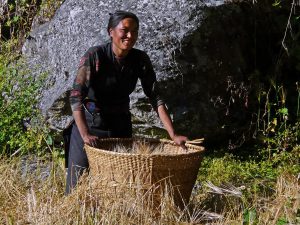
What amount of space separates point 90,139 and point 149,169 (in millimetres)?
447

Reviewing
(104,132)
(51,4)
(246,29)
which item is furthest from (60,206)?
(51,4)

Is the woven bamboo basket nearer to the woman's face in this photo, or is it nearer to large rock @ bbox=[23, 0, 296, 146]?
the woman's face

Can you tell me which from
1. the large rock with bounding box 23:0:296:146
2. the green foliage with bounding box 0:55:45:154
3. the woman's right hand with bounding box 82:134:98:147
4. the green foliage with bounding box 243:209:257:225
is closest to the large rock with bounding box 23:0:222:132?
the large rock with bounding box 23:0:296:146

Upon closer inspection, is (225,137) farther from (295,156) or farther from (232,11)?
(232,11)

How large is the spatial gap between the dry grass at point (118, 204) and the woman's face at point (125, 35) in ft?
2.90

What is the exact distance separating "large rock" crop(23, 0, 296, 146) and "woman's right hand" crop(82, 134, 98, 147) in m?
1.50

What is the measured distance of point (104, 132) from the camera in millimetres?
4723

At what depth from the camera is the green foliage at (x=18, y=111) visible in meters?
6.04

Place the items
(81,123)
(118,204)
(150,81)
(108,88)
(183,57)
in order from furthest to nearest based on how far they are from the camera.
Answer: (183,57) → (150,81) → (108,88) → (81,123) → (118,204)

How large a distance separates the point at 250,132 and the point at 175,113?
93 centimetres

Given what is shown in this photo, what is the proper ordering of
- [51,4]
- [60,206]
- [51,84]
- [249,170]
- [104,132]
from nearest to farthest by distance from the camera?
[60,206], [104,132], [249,170], [51,84], [51,4]

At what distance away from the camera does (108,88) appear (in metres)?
4.57

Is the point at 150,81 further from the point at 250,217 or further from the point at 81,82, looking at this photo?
the point at 250,217

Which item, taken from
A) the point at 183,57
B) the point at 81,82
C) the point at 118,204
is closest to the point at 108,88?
the point at 81,82
